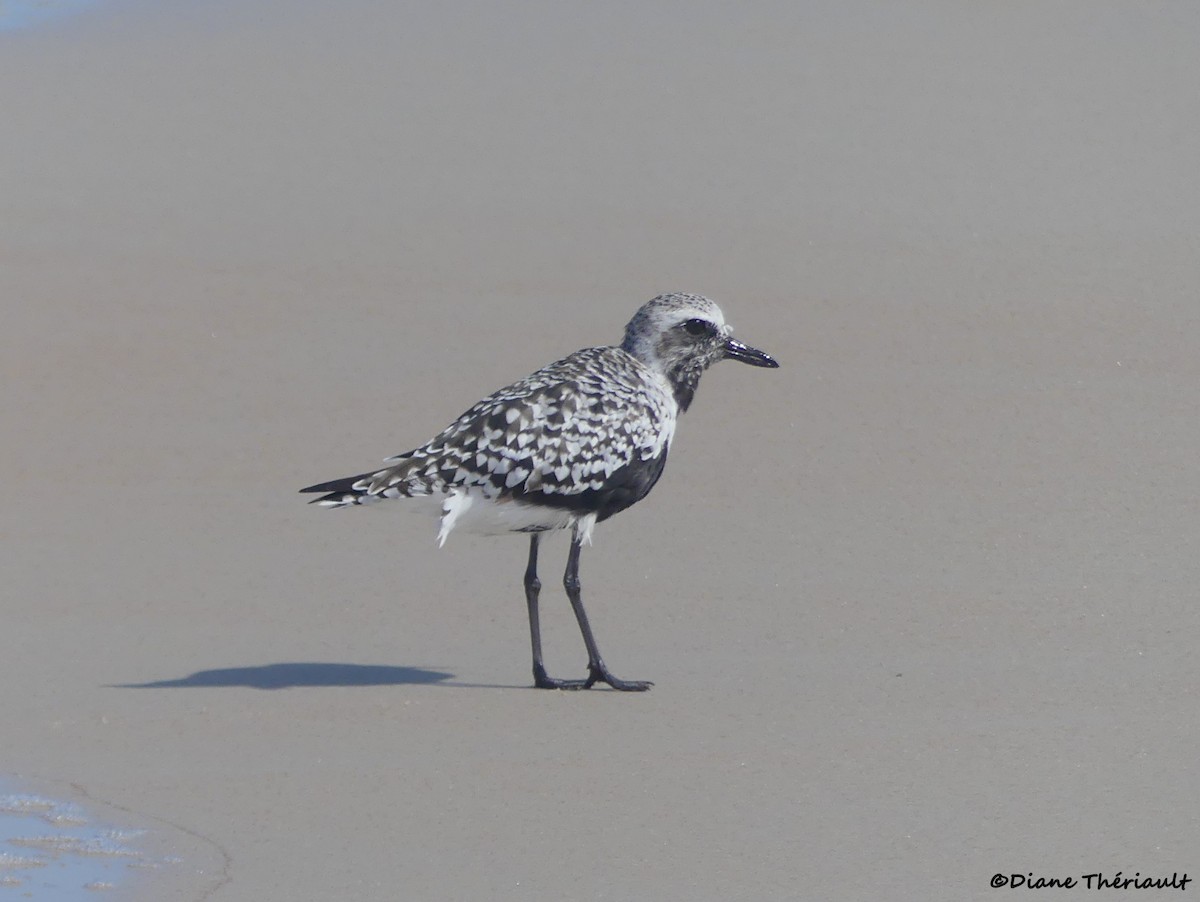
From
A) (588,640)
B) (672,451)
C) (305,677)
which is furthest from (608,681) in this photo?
(672,451)

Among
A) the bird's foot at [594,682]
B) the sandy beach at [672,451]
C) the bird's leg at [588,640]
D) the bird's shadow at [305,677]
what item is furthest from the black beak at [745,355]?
the bird's shadow at [305,677]

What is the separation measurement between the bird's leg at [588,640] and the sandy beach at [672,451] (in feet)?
0.58

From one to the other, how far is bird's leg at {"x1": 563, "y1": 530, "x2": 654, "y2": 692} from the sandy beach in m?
0.18

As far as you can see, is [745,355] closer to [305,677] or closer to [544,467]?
[544,467]

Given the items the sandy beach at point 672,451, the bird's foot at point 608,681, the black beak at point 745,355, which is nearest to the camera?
the sandy beach at point 672,451

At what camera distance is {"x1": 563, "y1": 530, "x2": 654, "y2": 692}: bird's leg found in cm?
844

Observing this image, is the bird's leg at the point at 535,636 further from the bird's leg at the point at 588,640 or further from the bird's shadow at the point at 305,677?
the bird's shadow at the point at 305,677

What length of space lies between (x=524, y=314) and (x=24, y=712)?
531 cm

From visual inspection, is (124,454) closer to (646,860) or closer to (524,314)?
(524,314)

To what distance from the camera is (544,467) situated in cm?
845

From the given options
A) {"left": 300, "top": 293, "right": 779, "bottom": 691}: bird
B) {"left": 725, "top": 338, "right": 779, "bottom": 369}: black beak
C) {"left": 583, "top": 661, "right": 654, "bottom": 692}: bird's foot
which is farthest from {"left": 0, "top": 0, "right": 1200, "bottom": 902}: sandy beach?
{"left": 725, "top": 338, "right": 779, "bottom": 369}: black beak

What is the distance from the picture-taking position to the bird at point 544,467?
844 cm

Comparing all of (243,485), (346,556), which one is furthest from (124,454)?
(346,556)

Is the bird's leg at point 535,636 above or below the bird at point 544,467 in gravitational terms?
below
